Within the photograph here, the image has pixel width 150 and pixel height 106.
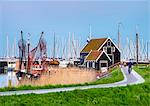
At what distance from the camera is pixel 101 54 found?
46125mm

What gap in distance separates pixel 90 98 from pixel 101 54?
92.7 feet

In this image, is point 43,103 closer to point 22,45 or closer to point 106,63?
point 22,45

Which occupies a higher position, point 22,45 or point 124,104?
point 22,45

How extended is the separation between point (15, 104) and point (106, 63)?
31618 millimetres

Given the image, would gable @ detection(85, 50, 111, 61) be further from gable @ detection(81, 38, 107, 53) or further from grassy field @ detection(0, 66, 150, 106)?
grassy field @ detection(0, 66, 150, 106)

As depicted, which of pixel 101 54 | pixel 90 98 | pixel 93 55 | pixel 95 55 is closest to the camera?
pixel 90 98

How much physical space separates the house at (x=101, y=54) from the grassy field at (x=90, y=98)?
23708 mm

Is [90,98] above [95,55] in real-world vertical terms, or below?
below

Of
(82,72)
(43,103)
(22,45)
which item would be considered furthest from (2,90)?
(22,45)

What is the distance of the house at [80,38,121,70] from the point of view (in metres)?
46.1

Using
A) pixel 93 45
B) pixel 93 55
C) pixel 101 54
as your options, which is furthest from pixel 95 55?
pixel 93 45

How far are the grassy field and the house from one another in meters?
23.7

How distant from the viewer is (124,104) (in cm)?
1886

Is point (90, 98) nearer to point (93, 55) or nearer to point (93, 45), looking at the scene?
point (93, 55)
